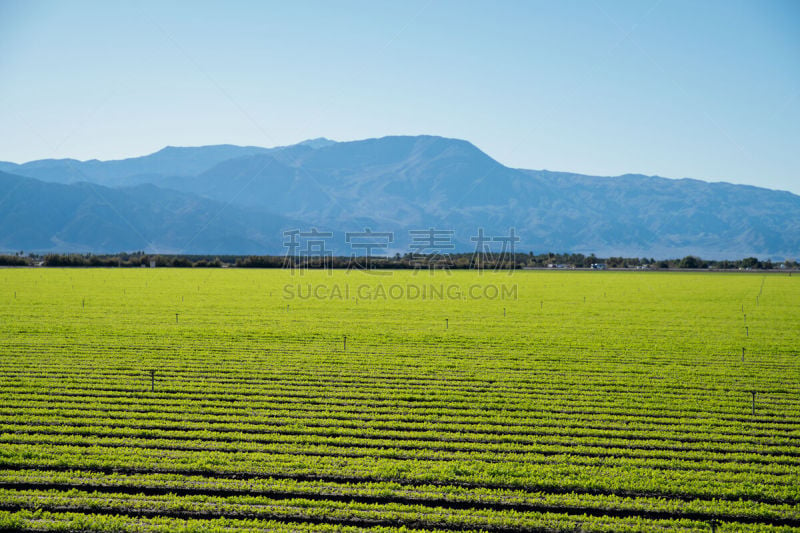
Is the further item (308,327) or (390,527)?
(308,327)

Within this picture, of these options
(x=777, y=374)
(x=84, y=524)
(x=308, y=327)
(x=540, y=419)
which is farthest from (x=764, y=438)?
(x=308, y=327)

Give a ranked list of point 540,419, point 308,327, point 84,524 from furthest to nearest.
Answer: point 308,327
point 540,419
point 84,524

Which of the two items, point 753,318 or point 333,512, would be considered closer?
point 333,512

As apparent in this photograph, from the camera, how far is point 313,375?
15836 millimetres

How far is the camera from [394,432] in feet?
36.6

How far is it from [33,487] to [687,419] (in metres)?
12.2

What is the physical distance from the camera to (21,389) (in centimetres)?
1364

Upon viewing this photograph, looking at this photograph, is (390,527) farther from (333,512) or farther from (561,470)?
(561,470)

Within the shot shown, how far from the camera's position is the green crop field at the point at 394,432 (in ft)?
26.7

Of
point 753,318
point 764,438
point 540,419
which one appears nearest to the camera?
point 764,438

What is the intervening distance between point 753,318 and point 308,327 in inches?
964

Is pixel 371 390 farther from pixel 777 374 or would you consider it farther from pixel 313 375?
pixel 777 374

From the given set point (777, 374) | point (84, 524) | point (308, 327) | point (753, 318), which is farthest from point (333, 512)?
point (753, 318)

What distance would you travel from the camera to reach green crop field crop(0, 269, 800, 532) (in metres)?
8.13
